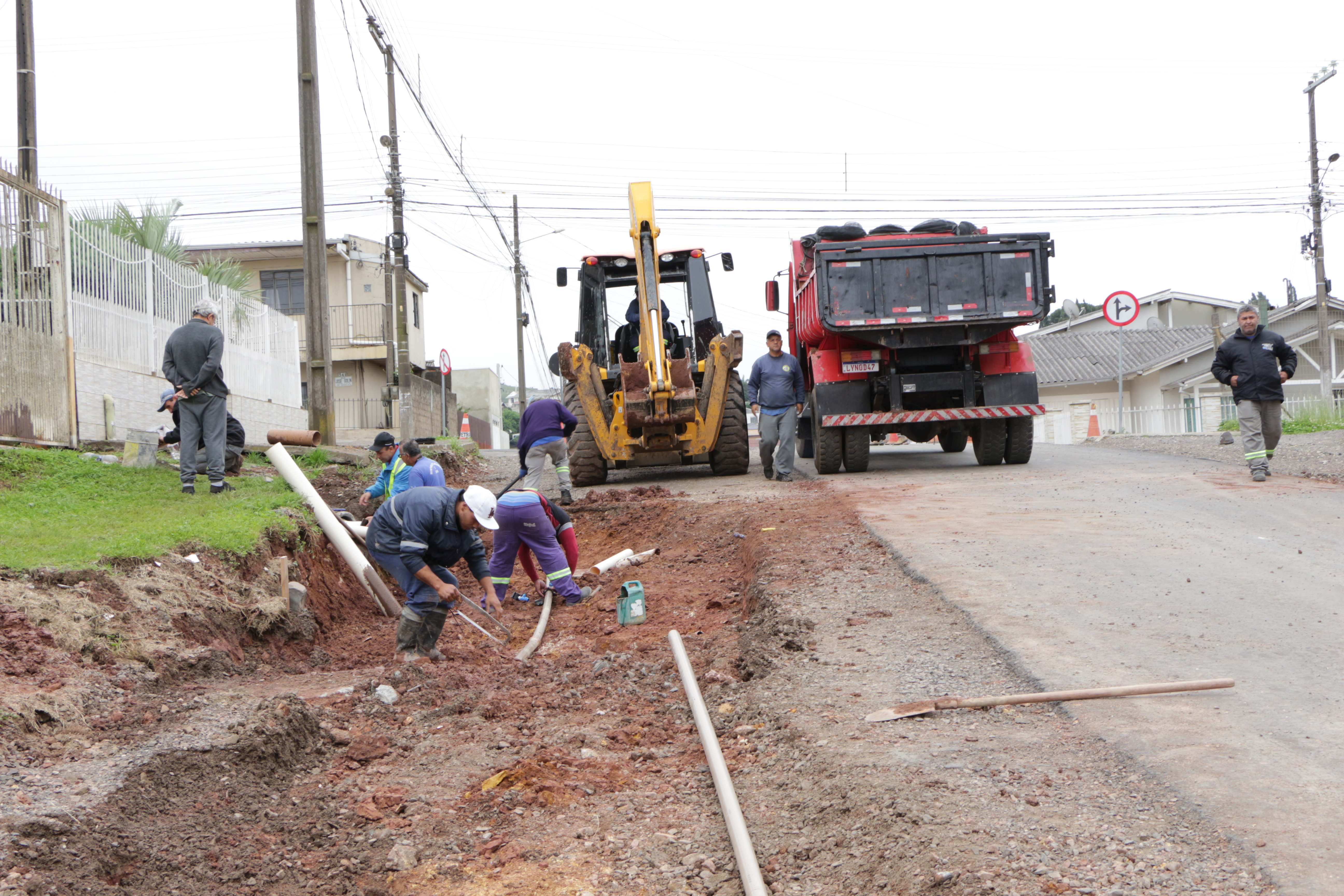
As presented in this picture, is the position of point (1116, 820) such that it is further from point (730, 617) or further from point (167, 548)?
point (167, 548)

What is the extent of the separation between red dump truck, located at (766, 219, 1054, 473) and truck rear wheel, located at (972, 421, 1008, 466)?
0.04 ft

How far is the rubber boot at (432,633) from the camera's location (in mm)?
7137

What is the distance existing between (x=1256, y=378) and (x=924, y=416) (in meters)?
3.63

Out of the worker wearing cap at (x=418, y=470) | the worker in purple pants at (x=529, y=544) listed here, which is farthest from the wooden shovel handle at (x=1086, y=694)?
the worker wearing cap at (x=418, y=470)

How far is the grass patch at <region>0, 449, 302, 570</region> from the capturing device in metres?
7.28

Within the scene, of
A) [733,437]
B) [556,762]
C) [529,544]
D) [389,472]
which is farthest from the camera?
[733,437]

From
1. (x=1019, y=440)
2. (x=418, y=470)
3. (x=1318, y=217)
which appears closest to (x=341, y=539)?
(x=418, y=470)

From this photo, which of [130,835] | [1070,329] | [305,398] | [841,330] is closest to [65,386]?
[841,330]

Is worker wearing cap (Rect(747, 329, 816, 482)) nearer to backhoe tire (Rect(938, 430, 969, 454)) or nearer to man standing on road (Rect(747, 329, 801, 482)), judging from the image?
man standing on road (Rect(747, 329, 801, 482))

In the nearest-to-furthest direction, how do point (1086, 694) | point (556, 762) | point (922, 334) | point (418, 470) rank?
point (1086, 694), point (556, 762), point (418, 470), point (922, 334)

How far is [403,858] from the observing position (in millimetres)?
3951

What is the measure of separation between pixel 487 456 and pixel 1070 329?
117ft

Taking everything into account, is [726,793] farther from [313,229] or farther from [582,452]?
[313,229]

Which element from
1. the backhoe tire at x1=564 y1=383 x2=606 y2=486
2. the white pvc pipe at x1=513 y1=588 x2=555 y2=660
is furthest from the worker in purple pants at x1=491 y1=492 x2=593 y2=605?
the backhoe tire at x1=564 y1=383 x2=606 y2=486
